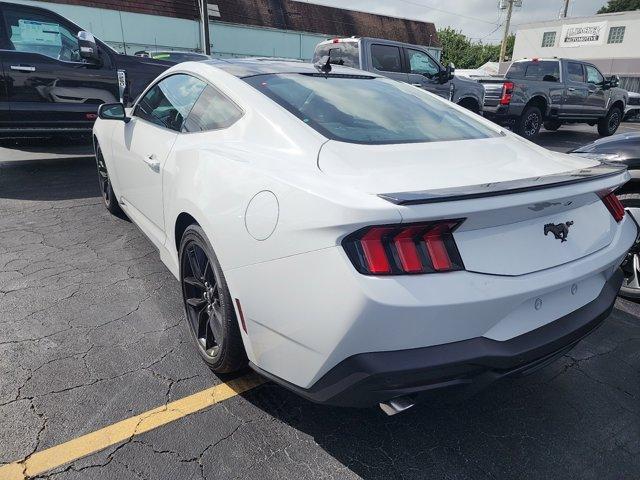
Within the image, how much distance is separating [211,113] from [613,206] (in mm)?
2053

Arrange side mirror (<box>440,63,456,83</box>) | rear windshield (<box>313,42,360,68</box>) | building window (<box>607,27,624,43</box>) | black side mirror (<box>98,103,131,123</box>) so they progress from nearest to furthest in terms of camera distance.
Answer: black side mirror (<box>98,103,131,123</box>), rear windshield (<box>313,42,360,68</box>), side mirror (<box>440,63,456,83</box>), building window (<box>607,27,624,43</box>)

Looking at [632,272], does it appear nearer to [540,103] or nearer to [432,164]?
[432,164]

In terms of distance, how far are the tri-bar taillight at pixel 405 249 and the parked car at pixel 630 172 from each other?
8.40 feet

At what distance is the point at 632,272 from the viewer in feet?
11.2

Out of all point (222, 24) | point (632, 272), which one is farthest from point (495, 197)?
point (222, 24)

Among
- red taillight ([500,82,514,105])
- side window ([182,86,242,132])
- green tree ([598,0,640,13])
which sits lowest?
red taillight ([500,82,514,105])

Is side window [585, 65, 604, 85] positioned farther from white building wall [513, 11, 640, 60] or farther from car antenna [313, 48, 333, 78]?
white building wall [513, 11, 640, 60]

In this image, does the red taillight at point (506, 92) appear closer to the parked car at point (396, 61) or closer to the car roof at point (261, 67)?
the parked car at point (396, 61)

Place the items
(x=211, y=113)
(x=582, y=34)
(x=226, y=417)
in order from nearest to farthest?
(x=226, y=417) < (x=211, y=113) < (x=582, y=34)

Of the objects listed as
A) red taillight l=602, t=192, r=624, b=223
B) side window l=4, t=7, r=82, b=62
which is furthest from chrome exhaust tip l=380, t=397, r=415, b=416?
side window l=4, t=7, r=82, b=62

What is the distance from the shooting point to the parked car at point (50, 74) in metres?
5.70

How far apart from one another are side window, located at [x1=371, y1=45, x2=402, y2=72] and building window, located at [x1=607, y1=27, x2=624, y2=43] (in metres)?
31.4

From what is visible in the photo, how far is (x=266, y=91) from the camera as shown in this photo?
2430 millimetres

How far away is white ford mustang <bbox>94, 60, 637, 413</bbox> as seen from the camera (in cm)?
150
